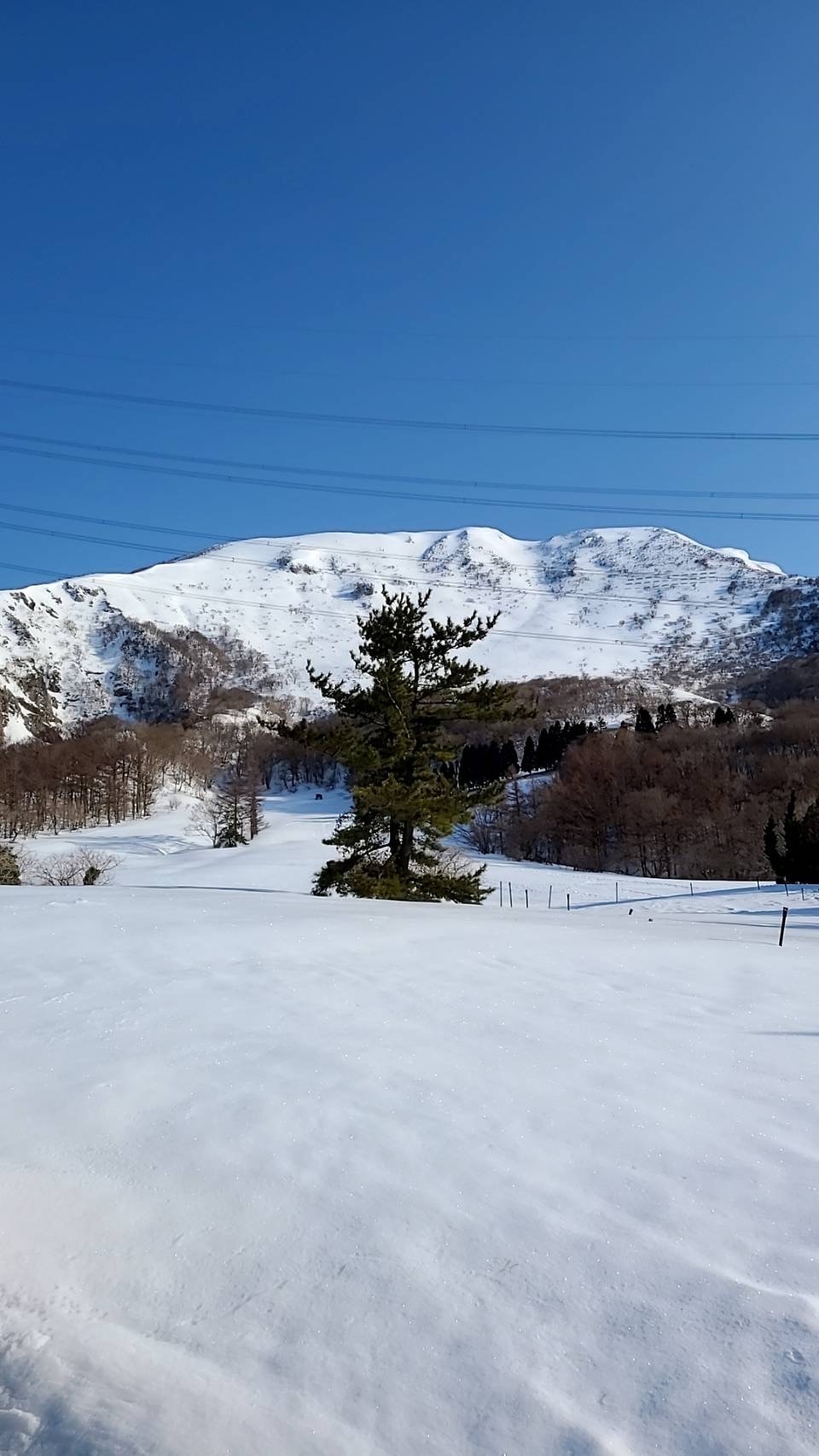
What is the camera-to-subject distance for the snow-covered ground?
97.7 inches

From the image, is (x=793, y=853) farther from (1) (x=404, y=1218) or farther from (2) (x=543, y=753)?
(2) (x=543, y=753)

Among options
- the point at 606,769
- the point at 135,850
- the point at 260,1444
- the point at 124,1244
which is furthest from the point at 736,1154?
the point at 606,769

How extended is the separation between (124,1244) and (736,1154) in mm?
3046

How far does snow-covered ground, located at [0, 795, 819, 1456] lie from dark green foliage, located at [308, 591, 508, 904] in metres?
12.8

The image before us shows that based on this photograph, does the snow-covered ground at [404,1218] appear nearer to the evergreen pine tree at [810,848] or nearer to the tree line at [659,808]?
the evergreen pine tree at [810,848]

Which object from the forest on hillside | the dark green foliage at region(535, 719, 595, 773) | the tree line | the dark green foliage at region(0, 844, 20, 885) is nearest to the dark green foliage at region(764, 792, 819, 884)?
the forest on hillside

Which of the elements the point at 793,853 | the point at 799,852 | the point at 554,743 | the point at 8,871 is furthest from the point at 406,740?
the point at 554,743

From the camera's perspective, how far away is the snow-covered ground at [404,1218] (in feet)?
8.14

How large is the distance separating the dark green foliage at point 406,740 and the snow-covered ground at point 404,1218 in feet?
41.8

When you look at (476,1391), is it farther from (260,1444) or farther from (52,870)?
(52,870)

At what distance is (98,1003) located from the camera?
21.7ft

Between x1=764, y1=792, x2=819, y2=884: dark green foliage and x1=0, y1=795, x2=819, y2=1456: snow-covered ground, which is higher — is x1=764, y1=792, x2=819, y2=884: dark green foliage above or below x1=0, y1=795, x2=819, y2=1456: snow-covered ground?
below

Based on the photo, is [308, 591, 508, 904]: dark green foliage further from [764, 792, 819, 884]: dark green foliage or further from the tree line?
the tree line

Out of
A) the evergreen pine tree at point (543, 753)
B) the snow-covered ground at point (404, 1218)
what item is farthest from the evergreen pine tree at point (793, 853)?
the evergreen pine tree at point (543, 753)
